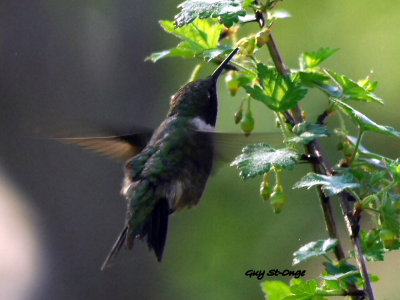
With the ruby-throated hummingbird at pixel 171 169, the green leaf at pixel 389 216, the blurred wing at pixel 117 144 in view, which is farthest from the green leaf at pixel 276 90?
the blurred wing at pixel 117 144

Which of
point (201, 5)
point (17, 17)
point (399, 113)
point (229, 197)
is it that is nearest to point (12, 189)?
point (17, 17)

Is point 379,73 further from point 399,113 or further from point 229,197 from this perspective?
point 229,197

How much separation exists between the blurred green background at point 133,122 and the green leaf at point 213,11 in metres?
3.13

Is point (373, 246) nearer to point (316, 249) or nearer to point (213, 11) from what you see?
point (316, 249)

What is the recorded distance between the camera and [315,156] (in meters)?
1.62

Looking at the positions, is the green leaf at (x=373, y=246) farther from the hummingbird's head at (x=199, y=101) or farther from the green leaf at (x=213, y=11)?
the hummingbird's head at (x=199, y=101)

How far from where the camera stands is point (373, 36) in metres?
5.80

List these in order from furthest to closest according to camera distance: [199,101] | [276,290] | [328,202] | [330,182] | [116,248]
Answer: [199,101], [116,248], [276,290], [328,202], [330,182]

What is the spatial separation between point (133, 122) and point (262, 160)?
3.28 meters

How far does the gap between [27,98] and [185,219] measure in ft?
4.89

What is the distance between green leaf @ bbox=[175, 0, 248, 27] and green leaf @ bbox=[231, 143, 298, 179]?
0.28 meters

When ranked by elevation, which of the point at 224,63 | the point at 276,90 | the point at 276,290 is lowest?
the point at 276,290

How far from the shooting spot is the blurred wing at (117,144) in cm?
232

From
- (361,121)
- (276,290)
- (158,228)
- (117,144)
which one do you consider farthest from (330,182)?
(117,144)
